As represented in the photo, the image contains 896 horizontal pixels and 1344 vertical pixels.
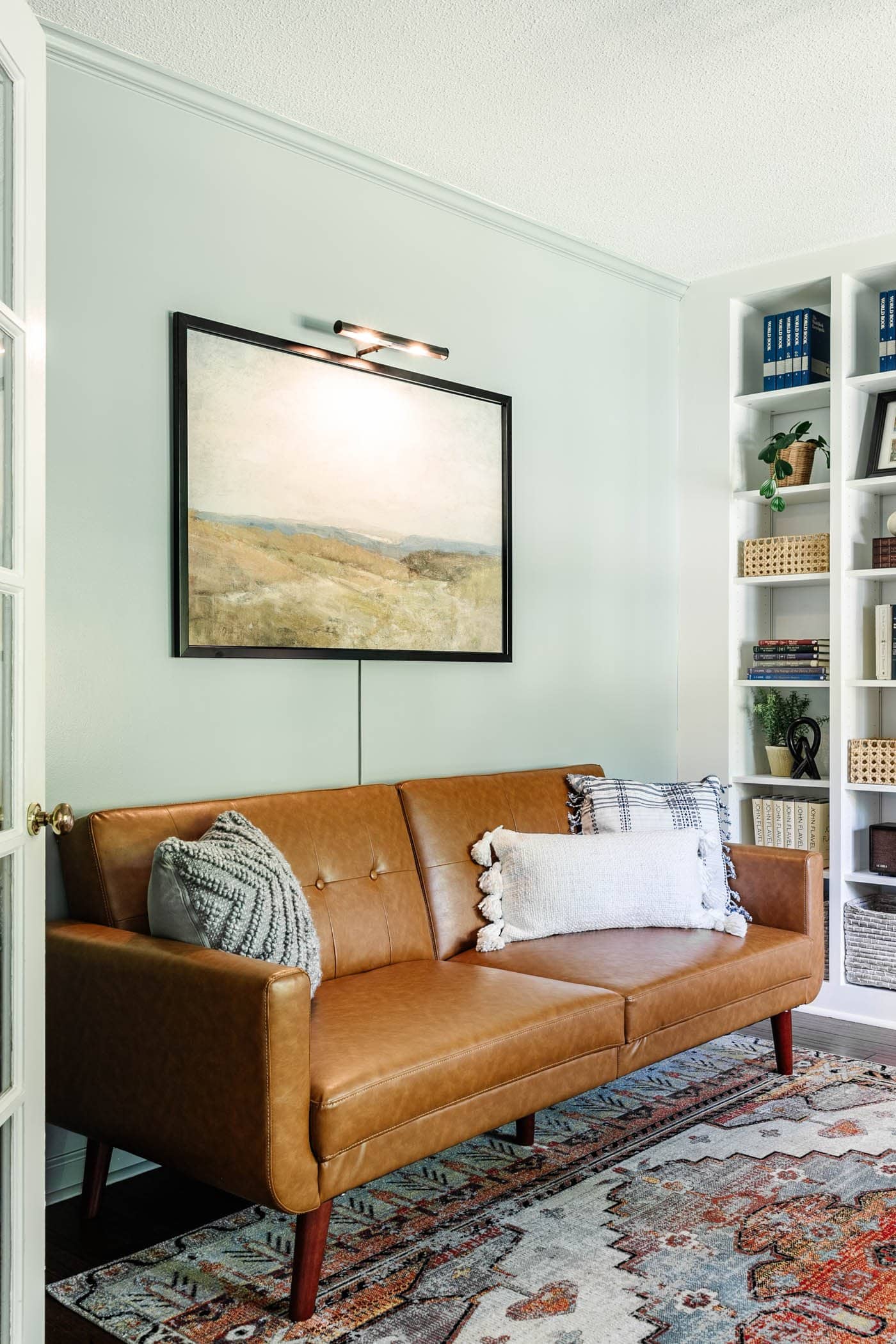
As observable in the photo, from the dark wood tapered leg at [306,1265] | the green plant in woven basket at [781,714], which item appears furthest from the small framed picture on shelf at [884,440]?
the dark wood tapered leg at [306,1265]

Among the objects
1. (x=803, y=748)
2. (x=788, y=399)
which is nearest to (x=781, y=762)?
(x=803, y=748)

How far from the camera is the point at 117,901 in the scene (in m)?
2.52

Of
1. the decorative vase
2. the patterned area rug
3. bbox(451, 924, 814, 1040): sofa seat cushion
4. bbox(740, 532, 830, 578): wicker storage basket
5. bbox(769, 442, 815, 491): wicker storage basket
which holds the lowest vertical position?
the patterned area rug

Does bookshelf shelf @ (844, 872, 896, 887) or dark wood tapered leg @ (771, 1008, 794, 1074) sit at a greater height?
bookshelf shelf @ (844, 872, 896, 887)

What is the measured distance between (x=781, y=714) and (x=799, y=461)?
913 mm

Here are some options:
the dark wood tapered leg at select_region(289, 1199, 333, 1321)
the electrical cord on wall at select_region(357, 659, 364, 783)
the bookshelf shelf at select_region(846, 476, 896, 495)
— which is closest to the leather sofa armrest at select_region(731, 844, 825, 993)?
the electrical cord on wall at select_region(357, 659, 364, 783)

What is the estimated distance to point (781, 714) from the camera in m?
4.34

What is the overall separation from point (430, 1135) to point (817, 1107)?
134 cm

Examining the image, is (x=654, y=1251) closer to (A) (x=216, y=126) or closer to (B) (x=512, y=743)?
(B) (x=512, y=743)

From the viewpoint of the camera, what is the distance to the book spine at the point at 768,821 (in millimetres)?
4223

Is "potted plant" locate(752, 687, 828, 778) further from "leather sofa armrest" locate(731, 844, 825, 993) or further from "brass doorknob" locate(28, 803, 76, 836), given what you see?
"brass doorknob" locate(28, 803, 76, 836)

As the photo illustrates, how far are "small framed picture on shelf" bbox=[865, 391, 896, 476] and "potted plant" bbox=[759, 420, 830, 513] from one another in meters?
0.15

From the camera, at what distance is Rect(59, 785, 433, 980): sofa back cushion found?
254cm

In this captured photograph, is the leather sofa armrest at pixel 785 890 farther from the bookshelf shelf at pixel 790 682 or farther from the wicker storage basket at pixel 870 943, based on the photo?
the bookshelf shelf at pixel 790 682
